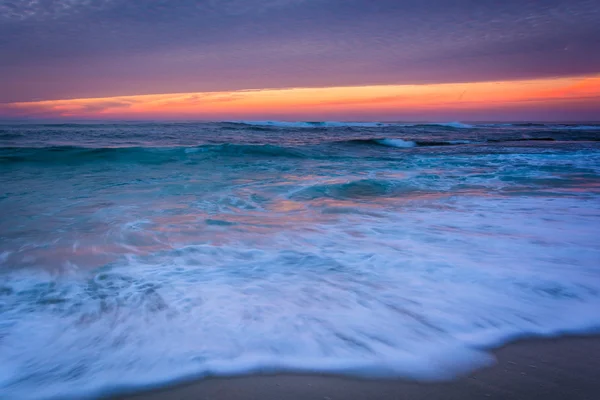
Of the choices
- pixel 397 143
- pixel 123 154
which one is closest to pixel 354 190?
pixel 123 154

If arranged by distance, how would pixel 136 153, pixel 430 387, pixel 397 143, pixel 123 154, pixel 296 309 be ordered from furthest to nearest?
pixel 397 143
pixel 136 153
pixel 123 154
pixel 296 309
pixel 430 387

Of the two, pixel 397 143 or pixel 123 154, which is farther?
pixel 397 143

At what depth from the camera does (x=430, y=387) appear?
1.86 metres

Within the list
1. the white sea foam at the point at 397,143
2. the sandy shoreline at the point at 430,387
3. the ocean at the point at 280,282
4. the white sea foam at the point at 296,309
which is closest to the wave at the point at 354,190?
the ocean at the point at 280,282

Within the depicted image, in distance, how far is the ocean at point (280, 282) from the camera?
2.09 metres

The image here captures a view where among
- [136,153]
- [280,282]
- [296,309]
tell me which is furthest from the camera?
[136,153]

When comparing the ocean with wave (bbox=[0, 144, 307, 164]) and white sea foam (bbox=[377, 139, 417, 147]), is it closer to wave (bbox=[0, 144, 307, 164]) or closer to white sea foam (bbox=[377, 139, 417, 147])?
wave (bbox=[0, 144, 307, 164])

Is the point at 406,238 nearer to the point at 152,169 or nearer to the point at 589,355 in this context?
the point at 589,355

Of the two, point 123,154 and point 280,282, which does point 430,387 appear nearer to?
point 280,282

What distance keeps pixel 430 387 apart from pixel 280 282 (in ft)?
4.95

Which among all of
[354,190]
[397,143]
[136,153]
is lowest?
[354,190]

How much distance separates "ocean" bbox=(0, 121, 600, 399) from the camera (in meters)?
2.09

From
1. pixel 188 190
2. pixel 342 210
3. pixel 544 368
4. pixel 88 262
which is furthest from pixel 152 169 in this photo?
pixel 544 368

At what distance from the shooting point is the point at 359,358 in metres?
2.09
